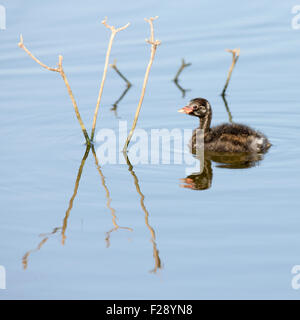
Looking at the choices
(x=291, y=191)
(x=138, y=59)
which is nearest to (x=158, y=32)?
(x=138, y=59)

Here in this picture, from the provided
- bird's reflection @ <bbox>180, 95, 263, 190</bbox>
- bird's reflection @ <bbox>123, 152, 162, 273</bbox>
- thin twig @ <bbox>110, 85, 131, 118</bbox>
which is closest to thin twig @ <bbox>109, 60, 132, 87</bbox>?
thin twig @ <bbox>110, 85, 131, 118</bbox>

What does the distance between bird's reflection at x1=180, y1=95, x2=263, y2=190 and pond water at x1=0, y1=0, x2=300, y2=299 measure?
0.06m

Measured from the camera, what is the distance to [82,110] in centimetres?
1190

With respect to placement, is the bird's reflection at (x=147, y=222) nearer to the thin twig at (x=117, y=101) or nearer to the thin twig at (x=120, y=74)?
the thin twig at (x=117, y=101)

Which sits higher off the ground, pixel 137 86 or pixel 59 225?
pixel 137 86

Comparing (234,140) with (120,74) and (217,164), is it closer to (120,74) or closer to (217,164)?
(217,164)

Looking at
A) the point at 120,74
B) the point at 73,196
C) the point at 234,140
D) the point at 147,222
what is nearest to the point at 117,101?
the point at 120,74

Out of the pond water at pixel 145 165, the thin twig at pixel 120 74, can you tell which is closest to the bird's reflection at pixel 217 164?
the pond water at pixel 145 165

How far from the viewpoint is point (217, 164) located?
32.2 feet

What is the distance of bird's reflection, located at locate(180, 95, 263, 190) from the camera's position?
9016 mm

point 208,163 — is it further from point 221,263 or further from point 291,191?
point 221,263

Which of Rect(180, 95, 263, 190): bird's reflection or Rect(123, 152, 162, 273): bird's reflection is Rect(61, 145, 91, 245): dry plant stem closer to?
Rect(123, 152, 162, 273): bird's reflection

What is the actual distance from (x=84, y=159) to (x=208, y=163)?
1.59 metres

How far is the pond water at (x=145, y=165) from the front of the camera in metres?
7.01
